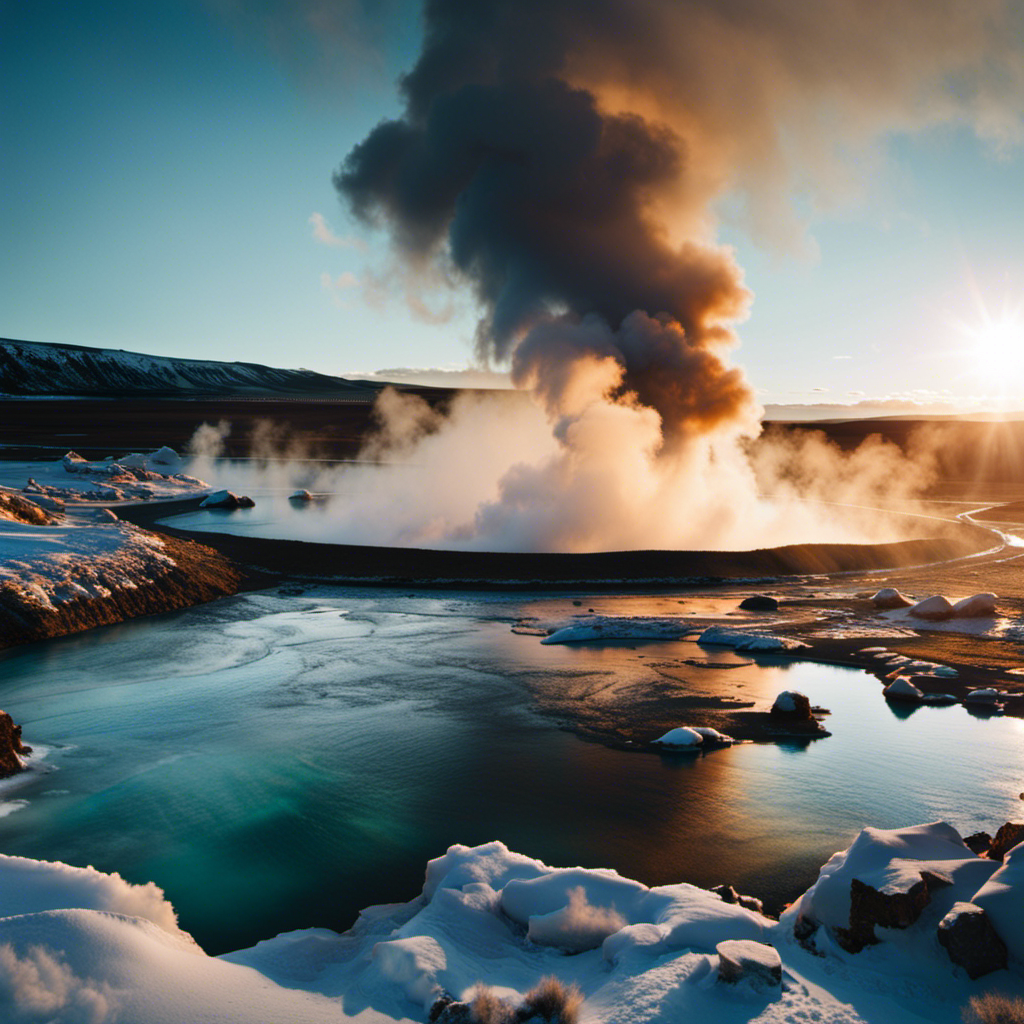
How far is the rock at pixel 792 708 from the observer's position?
42.8ft

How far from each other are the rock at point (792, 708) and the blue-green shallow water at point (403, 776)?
0.57m

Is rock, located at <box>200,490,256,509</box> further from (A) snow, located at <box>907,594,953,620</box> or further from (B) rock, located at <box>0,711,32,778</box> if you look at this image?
(A) snow, located at <box>907,594,953,620</box>

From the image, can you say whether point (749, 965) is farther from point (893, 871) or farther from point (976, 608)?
point (976, 608)

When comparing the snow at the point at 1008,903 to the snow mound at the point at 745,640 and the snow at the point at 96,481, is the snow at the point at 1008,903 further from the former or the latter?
the snow at the point at 96,481

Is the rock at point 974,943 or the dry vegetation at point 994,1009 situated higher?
the rock at point 974,943

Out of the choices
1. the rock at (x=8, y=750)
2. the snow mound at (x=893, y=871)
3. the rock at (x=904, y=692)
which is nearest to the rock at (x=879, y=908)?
the snow mound at (x=893, y=871)

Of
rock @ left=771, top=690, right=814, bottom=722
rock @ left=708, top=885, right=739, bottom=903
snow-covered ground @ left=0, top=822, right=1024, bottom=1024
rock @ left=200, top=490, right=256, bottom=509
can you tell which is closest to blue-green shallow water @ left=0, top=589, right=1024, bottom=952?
rock @ left=771, top=690, right=814, bottom=722

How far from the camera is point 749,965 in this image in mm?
5219

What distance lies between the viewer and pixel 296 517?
128ft

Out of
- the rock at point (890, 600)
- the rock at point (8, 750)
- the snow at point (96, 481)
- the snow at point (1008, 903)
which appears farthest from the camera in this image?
the snow at point (96, 481)

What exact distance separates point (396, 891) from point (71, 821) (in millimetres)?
4166

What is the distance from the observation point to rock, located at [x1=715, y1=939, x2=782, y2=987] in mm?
5160

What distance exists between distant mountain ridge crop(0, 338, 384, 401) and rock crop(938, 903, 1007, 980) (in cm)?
14477

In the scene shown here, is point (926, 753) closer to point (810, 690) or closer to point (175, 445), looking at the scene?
point (810, 690)
